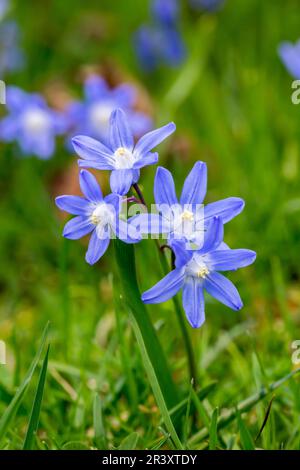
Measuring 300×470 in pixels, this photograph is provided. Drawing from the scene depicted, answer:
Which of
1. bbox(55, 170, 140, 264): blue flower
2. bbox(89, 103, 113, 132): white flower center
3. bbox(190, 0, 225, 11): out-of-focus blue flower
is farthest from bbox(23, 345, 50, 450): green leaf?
bbox(190, 0, 225, 11): out-of-focus blue flower

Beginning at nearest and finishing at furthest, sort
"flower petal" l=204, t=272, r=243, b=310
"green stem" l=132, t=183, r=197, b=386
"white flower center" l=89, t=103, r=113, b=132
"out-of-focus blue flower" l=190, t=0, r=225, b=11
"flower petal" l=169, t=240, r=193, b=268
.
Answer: "flower petal" l=169, t=240, r=193, b=268
"flower petal" l=204, t=272, r=243, b=310
"green stem" l=132, t=183, r=197, b=386
"white flower center" l=89, t=103, r=113, b=132
"out-of-focus blue flower" l=190, t=0, r=225, b=11

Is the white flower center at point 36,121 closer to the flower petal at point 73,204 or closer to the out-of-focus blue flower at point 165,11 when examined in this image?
the out-of-focus blue flower at point 165,11

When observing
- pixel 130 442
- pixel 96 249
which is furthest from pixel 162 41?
pixel 130 442

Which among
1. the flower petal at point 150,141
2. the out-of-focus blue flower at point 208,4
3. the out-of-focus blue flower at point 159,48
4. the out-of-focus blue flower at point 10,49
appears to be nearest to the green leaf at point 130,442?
the flower petal at point 150,141

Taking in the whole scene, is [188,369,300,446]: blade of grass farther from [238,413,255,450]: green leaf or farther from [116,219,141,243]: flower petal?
[116,219,141,243]: flower petal

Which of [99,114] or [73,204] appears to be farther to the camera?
[99,114]

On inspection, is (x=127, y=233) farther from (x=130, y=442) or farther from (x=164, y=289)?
(x=130, y=442)

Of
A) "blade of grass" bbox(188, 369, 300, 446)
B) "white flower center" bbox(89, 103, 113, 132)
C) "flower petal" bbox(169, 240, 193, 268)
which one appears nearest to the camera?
"flower petal" bbox(169, 240, 193, 268)

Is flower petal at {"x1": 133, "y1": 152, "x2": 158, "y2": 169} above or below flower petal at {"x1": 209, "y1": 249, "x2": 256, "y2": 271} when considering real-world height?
above
